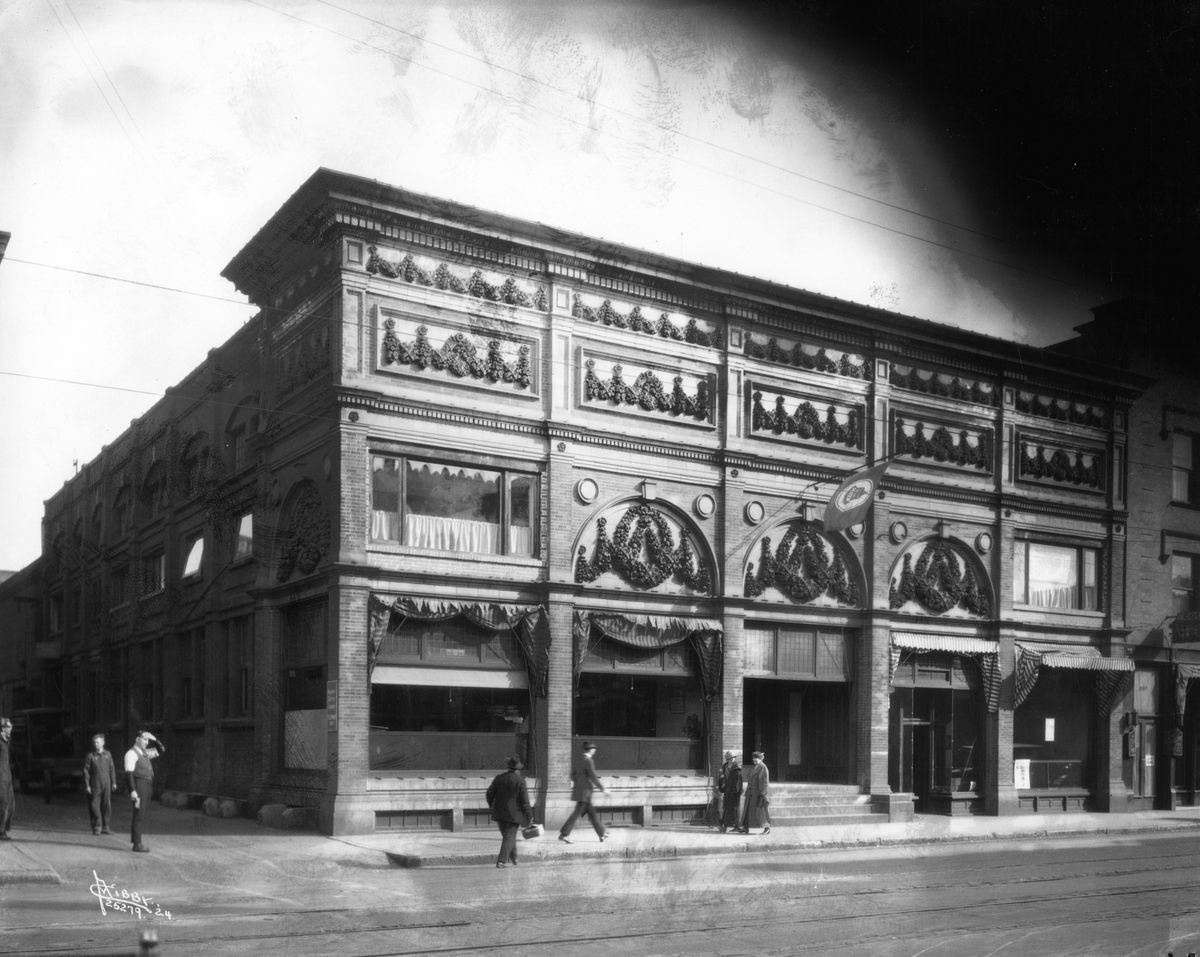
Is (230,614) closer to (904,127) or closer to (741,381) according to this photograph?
(741,381)

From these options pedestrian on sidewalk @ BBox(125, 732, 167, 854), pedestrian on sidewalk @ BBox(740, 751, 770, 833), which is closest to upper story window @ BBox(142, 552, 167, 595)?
pedestrian on sidewalk @ BBox(125, 732, 167, 854)

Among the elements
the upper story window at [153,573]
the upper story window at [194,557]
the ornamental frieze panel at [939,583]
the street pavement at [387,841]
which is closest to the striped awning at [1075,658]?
the ornamental frieze panel at [939,583]

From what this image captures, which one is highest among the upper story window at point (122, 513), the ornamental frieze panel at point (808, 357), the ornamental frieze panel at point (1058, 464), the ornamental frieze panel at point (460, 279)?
the ornamental frieze panel at point (460, 279)

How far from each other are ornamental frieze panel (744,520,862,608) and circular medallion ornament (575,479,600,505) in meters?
4.22

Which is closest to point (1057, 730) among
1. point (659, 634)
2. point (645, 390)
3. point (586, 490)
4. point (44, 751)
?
point (659, 634)

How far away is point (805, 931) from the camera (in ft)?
42.4

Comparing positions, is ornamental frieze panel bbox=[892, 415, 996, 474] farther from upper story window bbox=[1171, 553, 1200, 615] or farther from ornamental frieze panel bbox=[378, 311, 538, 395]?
ornamental frieze panel bbox=[378, 311, 538, 395]

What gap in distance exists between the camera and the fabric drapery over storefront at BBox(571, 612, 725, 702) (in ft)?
81.3

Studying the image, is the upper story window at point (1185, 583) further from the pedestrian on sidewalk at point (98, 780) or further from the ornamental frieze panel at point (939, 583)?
the pedestrian on sidewalk at point (98, 780)

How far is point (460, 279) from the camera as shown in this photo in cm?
2402

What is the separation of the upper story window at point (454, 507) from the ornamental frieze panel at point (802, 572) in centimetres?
566

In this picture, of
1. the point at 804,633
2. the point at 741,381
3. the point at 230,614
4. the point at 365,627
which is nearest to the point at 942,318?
the point at 741,381

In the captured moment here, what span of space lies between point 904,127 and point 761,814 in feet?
43.5

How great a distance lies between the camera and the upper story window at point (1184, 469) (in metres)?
35.1
